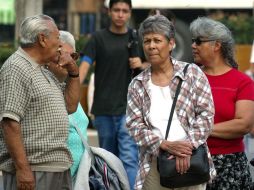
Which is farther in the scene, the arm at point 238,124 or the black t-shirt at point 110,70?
the black t-shirt at point 110,70

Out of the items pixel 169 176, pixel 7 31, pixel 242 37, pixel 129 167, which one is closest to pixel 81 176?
pixel 169 176

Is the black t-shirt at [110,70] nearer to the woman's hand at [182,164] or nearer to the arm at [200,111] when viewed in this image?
the arm at [200,111]

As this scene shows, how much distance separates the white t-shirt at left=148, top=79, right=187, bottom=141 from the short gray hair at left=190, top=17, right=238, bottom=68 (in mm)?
744

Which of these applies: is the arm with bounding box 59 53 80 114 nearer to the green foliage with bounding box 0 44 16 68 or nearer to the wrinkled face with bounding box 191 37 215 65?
the wrinkled face with bounding box 191 37 215 65

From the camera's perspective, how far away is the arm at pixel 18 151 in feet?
17.7

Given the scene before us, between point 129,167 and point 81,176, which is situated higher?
point 81,176

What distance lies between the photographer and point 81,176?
6.15 m

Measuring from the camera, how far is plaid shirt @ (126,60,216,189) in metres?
5.77

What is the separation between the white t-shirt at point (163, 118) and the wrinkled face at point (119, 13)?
2941 mm

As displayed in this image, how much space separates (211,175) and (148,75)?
0.73 metres

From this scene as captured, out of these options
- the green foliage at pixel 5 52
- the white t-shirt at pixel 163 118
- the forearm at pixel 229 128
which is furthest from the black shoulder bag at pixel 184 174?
the green foliage at pixel 5 52

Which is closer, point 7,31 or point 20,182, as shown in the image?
point 20,182

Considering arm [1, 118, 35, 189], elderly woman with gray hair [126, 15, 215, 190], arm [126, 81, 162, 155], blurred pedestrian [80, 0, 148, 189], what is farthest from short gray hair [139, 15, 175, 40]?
blurred pedestrian [80, 0, 148, 189]

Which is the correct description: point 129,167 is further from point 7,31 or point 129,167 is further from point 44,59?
point 7,31
